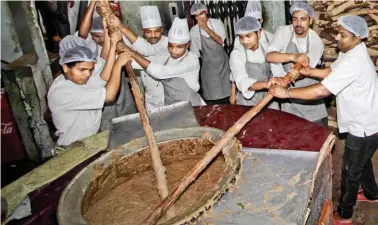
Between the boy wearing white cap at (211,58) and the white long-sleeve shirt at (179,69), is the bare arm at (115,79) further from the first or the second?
the boy wearing white cap at (211,58)

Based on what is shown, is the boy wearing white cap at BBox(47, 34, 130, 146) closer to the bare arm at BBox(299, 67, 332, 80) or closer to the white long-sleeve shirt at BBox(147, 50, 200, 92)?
the white long-sleeve shirt at BBox(147, 50, 200, 92)

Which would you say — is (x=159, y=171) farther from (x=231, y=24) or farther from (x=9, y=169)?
(x=231, y=24)

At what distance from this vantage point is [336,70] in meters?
3.19

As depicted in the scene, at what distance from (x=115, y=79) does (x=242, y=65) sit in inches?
51.9

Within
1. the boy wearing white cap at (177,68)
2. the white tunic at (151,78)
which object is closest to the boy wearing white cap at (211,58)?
the white tunic at (151,78)

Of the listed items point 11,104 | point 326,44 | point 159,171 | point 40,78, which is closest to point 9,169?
point 11,104

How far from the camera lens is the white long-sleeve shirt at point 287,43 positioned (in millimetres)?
3947

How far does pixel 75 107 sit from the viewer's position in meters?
3.37

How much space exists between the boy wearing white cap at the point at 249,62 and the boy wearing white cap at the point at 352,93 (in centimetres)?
49

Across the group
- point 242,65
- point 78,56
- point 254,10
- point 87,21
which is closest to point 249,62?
point 242,65

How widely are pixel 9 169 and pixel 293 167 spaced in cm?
461

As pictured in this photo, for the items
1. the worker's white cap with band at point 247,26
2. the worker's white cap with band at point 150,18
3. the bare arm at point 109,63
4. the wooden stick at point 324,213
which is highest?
the worker's white cap with band at point 150,18

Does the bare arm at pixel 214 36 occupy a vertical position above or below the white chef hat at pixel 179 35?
below

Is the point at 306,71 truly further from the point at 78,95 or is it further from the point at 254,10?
the point at 78,95
